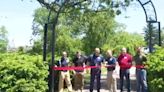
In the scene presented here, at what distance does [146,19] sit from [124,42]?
5663cm

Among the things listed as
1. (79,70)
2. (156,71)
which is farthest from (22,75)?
(79,70)

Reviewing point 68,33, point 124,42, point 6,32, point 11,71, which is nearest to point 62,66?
point 11,71

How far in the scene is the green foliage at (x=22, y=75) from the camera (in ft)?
46.4

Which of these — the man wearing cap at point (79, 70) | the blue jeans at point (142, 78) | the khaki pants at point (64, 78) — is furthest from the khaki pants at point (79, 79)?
the blue jeans at point (142, 78)

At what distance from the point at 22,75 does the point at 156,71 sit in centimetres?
427

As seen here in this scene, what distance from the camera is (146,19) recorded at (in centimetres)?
1816

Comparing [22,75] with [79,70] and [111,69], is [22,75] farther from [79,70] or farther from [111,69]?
[79,70]

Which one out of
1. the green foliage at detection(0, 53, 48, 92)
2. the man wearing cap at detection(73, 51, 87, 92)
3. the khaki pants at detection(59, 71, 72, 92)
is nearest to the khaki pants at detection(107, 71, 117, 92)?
the man wearing cap at detection(73, 51, 87, 92)

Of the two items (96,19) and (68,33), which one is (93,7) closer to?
(96,19)

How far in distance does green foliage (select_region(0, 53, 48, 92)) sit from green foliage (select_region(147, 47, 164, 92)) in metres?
3.59

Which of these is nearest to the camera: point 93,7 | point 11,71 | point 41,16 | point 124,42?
point 11,71

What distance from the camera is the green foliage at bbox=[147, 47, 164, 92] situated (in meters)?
12.2

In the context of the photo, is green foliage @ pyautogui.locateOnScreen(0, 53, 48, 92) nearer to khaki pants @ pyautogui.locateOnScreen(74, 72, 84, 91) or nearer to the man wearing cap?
the man wearing cap

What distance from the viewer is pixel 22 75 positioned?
14.4 metres
